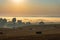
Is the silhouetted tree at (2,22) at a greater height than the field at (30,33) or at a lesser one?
greater

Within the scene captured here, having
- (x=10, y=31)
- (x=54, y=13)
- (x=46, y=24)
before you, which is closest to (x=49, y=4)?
(x=54, y=13)

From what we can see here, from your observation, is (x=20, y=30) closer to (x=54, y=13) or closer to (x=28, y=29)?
(x=28, y=29)

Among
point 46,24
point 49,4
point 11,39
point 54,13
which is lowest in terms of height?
point 11,39

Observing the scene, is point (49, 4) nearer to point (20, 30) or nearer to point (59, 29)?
point (59, 29)

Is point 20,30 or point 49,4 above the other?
point 49,4

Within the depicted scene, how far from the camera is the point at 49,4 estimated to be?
5.42ft

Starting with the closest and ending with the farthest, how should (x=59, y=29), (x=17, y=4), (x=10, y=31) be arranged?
1. (x=10, y=31)
2. (x=59, y=29)
3. (x=17, y=4)

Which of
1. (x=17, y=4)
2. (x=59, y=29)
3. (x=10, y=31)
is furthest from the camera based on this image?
(x=17, y=4)

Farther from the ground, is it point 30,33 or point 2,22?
point 2,22

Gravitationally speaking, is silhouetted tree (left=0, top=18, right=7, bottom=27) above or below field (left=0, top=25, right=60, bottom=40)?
above

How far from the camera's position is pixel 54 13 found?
1.63 m

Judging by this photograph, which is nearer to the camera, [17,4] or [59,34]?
[59,34]

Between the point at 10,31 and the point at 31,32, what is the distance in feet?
0.67

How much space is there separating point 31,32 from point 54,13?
16.6 inches
